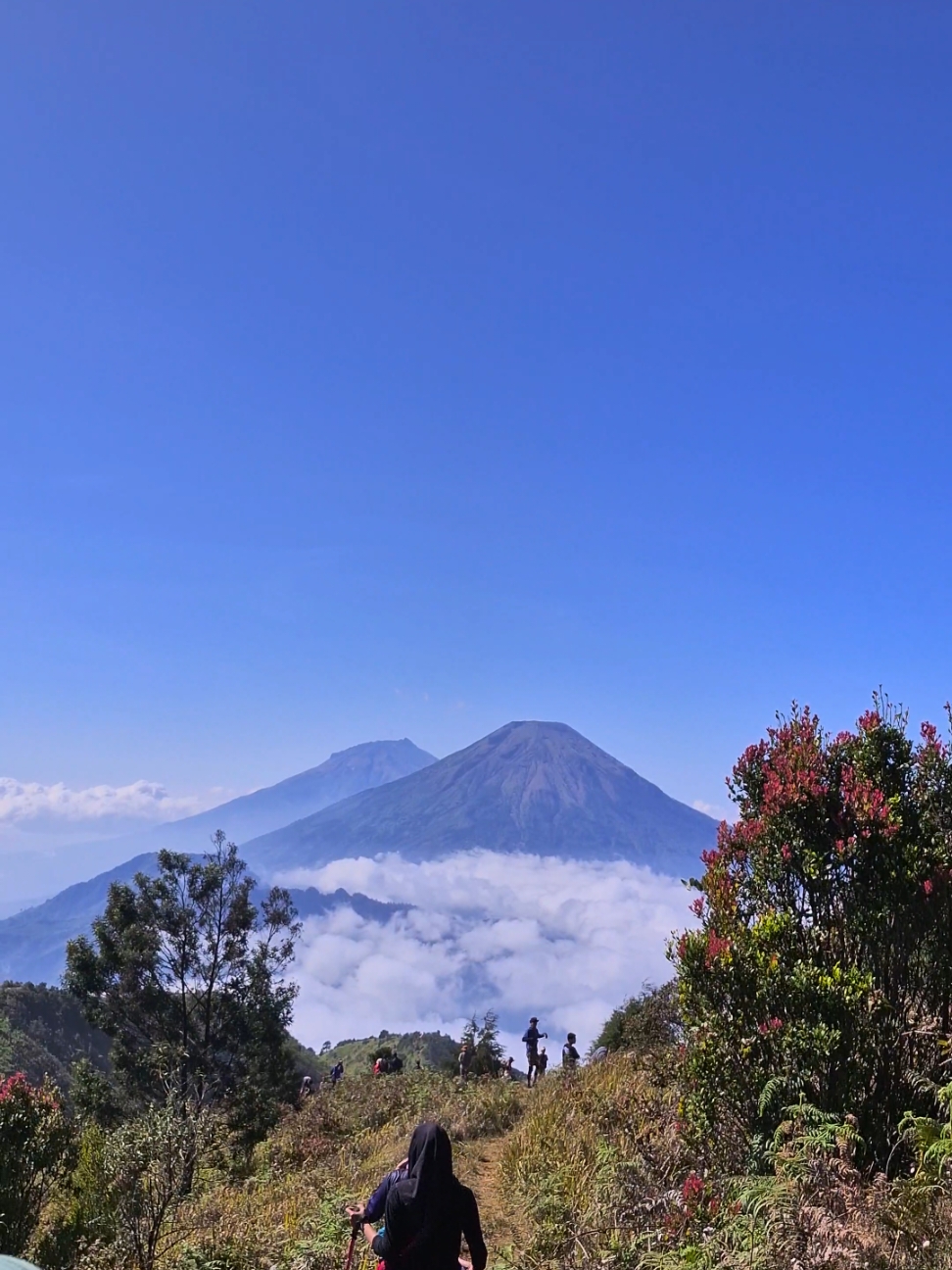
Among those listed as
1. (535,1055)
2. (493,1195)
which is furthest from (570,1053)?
→ (493,1195)

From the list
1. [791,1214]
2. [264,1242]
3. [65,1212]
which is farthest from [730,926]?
[65,1212]

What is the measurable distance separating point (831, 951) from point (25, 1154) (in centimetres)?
733

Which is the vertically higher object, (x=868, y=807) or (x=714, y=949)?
(x=868, y=807)

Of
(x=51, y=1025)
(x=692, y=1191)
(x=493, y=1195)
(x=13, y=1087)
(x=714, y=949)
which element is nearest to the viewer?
(x=692, y=1191)

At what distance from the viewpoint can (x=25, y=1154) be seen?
7.69 metres

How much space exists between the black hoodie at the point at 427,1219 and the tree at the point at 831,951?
2.54 meters

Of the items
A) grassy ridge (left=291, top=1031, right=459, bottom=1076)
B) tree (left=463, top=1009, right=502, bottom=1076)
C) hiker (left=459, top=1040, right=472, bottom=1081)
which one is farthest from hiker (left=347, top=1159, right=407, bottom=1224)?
grassy ridge (left=291, top=1031, right=459, bottom=1076)

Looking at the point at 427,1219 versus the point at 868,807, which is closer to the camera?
the point at 427,1219

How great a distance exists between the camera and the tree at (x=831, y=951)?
19.1 feet

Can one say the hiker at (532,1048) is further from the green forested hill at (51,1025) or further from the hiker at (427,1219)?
the green forested hill at (51,1025)

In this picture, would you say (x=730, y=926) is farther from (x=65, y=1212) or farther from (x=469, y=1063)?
(x=469, y=1063)

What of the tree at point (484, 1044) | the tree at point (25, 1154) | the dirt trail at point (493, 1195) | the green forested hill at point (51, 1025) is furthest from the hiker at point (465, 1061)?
the green forested hill at point (51, 1025)

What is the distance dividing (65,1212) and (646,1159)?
549 centimetres

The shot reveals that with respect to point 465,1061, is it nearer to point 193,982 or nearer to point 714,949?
point 193,982
